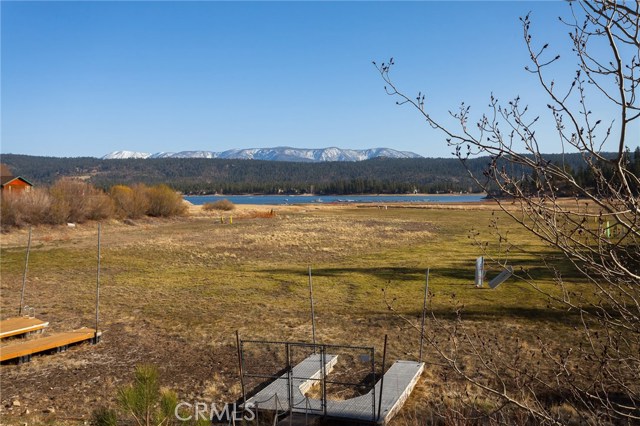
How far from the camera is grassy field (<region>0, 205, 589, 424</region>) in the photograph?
9.27 meters

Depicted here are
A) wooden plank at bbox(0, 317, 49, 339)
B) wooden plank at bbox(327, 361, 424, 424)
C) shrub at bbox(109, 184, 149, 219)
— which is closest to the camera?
wooden plank at bbox(327, 361, 424, 424)

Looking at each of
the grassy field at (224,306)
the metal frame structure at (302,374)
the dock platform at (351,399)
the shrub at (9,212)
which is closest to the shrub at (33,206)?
the shrub at (9,212)

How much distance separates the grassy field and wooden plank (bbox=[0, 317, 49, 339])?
115 cm

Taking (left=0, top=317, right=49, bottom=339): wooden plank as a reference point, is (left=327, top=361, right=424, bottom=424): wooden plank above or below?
above

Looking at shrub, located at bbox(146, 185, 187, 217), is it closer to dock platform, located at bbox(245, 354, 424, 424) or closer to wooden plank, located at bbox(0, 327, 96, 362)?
wooden plank, located at bbox(0, 327, 96, 362)

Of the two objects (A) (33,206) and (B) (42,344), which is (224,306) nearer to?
(B) (42,344)

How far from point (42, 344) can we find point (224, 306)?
18.9ft

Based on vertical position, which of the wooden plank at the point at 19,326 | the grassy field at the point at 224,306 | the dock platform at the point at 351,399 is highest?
the dock platform at the point at 351,399

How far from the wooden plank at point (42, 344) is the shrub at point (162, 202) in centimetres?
4603

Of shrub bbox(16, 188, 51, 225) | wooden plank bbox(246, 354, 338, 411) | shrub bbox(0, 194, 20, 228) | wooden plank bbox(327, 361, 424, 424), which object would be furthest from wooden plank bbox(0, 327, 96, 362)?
shrub bbox(16, 188, 51, 225)

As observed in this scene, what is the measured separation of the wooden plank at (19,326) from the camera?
37.4 feet

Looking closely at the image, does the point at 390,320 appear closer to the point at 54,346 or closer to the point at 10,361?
the point at 54,346

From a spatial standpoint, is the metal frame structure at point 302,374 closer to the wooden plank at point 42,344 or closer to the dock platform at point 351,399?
the dock platform at point 351,399

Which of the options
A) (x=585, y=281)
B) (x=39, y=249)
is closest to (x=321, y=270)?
(x=585, y=281)
